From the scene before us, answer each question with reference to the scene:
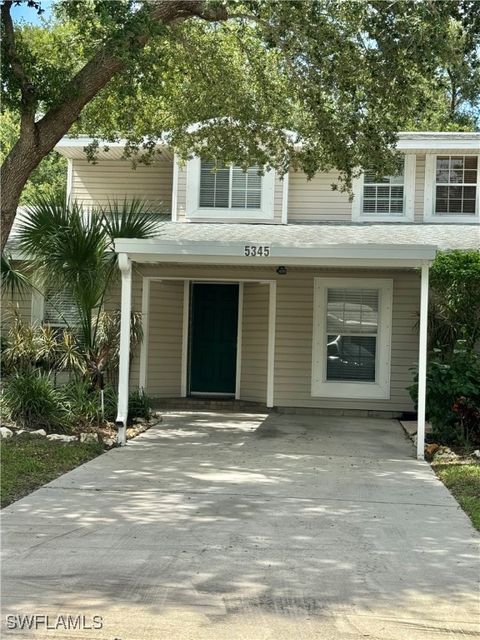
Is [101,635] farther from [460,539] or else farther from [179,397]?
[179,397]

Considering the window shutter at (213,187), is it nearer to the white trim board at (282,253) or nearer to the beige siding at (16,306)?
the beige siding at (16,306)

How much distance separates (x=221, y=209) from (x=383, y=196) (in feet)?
10.5

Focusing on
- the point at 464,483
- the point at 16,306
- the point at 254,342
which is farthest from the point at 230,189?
the point at 464,483

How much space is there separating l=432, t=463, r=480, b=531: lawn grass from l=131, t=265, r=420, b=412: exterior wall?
423 cm

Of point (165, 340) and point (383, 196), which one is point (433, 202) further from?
point (165, 340)

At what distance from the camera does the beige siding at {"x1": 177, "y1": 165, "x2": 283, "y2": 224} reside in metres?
13.8

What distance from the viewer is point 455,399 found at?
966 centimetres

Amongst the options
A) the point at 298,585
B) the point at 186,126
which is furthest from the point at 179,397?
the point at 298,585

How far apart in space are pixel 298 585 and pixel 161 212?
11326mm

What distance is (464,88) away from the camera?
9703 millimetres

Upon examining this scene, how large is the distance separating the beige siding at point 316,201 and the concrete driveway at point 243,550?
6390 mm

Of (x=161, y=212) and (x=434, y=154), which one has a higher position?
(x=434, y=154)

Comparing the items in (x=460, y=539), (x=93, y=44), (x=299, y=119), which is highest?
A: (x=93, y=44)

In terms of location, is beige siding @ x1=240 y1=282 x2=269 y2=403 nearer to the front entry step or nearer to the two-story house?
the two-story house
